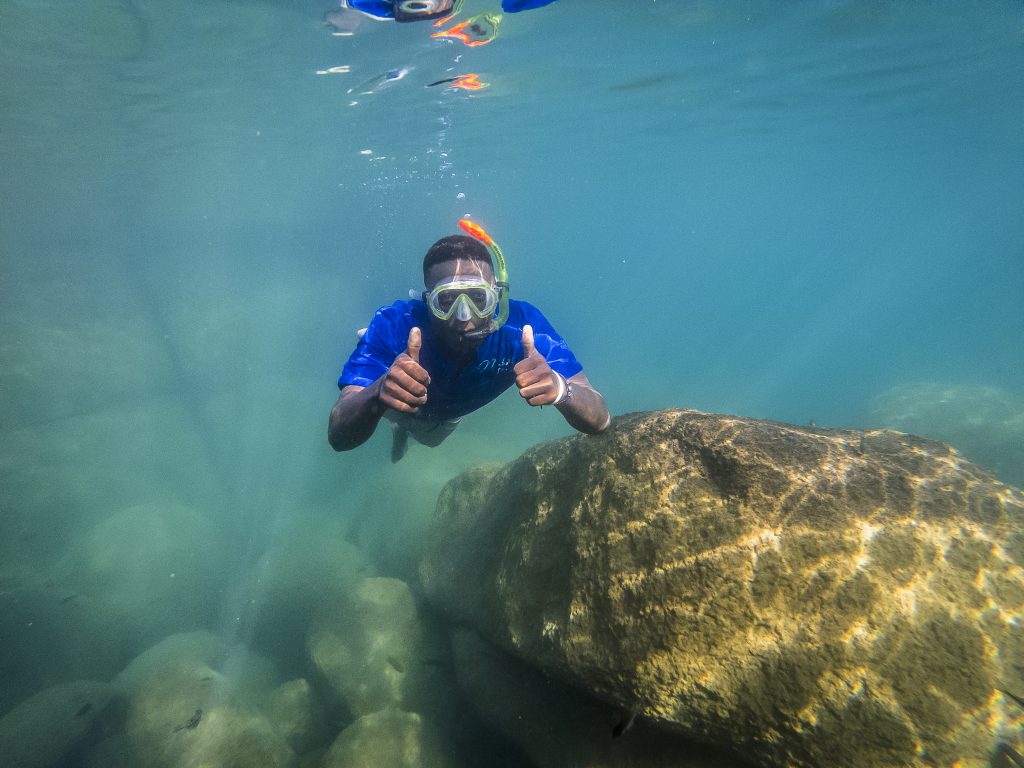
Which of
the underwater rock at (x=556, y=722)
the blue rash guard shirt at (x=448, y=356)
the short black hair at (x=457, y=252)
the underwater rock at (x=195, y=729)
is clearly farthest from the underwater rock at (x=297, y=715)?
the short black hair at (x=457, y=252)

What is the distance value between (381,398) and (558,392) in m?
1.12

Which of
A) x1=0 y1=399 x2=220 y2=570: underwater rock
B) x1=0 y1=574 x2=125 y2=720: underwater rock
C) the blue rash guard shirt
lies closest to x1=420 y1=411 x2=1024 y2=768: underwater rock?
the blue rash guard shirt

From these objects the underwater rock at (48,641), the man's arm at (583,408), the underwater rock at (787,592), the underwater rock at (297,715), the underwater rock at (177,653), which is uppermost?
the man's arm at (583,408)

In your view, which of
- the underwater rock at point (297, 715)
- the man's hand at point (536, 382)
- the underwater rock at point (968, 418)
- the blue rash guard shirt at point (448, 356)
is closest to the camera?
the man's hand at point (536, 382)

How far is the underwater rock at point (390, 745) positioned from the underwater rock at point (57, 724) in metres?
4.08

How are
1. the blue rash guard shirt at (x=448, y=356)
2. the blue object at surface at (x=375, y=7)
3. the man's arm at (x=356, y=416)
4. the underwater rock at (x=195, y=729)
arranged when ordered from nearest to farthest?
the man's arm at (x=356, y=416) < the blue rash guard shirt at (x=448, y=356) < the underwater rock at (x=195, y=729) < the blue object at surface at (x=375, y=7)

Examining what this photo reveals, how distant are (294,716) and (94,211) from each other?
5016cm

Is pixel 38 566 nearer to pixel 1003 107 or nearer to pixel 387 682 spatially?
pixel 387 682

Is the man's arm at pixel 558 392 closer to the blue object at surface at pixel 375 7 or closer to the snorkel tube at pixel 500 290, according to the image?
the snorkel tube at pixel 500 290

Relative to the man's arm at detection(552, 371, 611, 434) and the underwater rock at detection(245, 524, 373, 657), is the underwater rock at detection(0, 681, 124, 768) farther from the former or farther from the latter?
the man's arm at detection(552, 371, 611, 434)

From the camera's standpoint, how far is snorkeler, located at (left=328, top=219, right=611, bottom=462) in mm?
2963

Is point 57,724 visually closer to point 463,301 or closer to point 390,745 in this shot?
point 390,745

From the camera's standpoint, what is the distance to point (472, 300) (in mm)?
3680

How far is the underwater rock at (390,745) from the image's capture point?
177 inches
